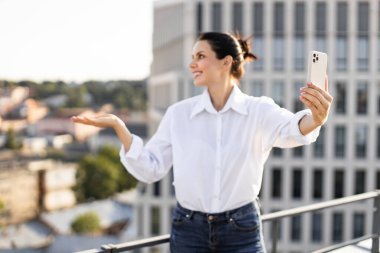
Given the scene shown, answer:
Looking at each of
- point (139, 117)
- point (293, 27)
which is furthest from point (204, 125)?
point (139, 117)

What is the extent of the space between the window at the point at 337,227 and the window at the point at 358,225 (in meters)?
0.80

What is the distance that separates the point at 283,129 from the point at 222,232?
1.97 ft

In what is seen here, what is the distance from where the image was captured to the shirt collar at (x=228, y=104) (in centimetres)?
278

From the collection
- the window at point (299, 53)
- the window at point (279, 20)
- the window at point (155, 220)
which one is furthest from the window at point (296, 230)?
the window at point (279, 20)

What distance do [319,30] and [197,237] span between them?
3279 centimetres

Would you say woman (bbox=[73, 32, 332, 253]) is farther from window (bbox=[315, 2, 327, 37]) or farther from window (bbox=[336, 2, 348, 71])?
window (bbox=[336, 2, 348, 71])

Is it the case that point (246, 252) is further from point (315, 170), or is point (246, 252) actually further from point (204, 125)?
point (315, 170)

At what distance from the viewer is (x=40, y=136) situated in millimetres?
113375

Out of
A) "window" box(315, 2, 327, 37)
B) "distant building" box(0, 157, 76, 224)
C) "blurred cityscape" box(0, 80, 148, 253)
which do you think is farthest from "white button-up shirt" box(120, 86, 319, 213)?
"distant building" box(0, 157, 76, 224)

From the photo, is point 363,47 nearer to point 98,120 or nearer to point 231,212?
point 231,212

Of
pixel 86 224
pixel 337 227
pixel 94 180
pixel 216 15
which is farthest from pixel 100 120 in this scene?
pixel 94 180

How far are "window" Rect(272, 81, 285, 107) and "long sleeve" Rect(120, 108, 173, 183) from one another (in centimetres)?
3142

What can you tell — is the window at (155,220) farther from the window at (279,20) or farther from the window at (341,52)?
the window at (341,52)

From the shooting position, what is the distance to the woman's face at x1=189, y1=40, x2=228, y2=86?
2.84 m
